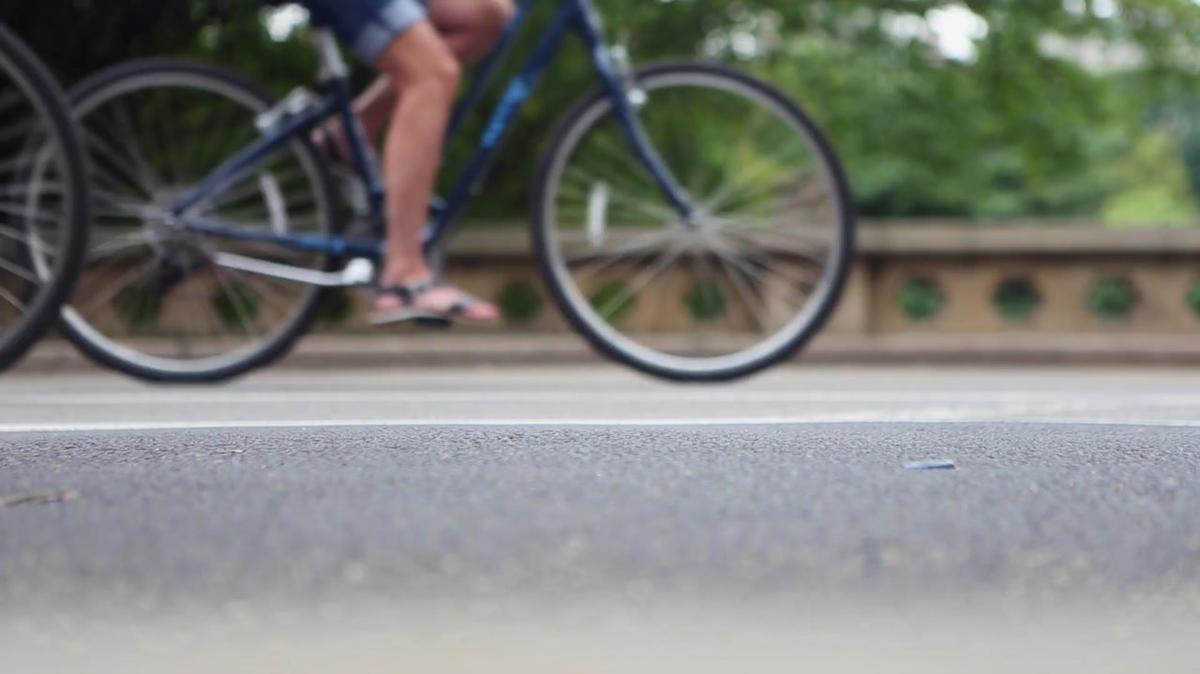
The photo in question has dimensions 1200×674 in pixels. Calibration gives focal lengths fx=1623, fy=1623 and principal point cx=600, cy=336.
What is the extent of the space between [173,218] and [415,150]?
833 millimetres

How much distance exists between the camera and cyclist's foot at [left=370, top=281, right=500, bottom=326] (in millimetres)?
4203

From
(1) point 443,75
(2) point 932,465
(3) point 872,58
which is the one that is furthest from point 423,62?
(3) point 872,58

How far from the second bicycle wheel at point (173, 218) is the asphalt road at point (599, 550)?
66.4 inches

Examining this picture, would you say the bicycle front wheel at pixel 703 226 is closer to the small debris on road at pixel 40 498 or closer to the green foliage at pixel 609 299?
Result: the green foliage at pixel 609 299

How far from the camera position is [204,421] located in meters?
3.59

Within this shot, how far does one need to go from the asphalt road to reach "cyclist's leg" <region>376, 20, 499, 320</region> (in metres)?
1.34

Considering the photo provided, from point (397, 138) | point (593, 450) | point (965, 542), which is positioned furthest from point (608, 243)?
point (965, 542)

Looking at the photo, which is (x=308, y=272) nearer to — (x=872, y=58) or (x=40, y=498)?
(x=40, y=498)

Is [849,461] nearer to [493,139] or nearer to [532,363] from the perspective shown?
[493,139]

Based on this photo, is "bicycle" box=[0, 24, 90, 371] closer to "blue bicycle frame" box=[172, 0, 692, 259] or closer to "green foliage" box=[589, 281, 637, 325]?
"blue bicycle frame" box=[172, 0, 692, 259]

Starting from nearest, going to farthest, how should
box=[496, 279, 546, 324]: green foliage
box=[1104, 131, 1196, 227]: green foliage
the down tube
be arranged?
the down tube < box=[496, 279, 546, 324]: green foliage < box=[1104, 131, 1196, 227]: green foliage

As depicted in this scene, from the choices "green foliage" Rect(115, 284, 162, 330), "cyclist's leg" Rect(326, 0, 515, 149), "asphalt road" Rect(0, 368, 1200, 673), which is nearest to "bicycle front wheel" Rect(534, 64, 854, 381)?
"cyclist's leg" Rect(326, 0, 515, 149)

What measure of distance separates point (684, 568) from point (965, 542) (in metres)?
0.36

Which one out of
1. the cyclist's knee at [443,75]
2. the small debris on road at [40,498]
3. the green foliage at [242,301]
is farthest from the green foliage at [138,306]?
Result: the small debris on road at [40,498]
